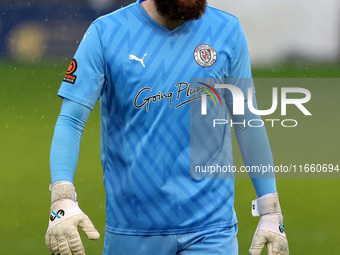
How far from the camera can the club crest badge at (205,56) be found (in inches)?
163

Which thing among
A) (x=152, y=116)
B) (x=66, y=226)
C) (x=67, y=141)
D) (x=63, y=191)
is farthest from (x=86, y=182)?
(x=66, y=226)

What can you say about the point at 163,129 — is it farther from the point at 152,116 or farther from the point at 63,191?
the point at 63,191

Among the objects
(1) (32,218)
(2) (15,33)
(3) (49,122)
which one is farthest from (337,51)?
(1) (32,218)

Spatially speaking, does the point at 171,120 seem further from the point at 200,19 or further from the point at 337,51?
the point at 337,51

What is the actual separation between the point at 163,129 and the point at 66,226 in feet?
2.40

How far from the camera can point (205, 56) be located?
416 centimetres

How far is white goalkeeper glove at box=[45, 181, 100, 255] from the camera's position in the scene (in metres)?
3.58

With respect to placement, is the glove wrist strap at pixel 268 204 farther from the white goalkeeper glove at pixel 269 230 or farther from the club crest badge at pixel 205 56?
the club crest badge at pixel 205 56

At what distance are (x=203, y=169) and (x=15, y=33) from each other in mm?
28428

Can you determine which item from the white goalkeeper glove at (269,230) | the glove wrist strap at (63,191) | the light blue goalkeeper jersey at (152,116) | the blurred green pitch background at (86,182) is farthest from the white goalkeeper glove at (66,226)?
the blurred green pitch background at (86,182)

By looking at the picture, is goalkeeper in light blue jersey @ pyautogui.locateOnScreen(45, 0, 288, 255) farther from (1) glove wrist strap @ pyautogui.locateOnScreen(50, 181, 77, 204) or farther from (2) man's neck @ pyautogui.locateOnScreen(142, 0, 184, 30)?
(1) glove wrist strap @ pyautogui.locateOnScreen(50, 181, 77, 204)

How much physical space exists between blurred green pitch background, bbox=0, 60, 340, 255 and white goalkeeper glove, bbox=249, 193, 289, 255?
1.33 m

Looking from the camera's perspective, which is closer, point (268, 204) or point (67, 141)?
point (67, 141)

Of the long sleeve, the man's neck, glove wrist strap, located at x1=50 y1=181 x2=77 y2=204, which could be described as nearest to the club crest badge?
the man's neck
